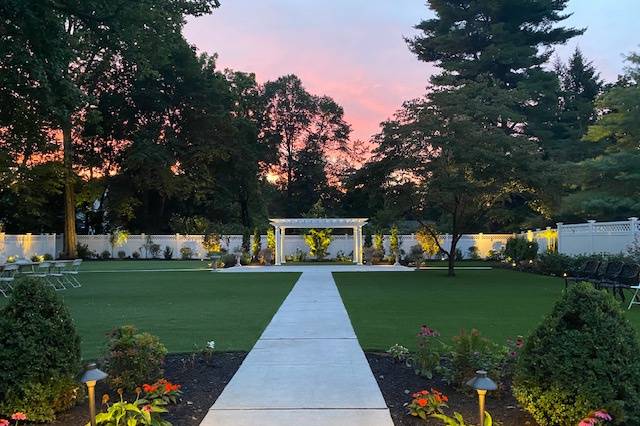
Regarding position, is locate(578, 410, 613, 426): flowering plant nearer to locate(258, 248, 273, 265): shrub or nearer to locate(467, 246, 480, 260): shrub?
locate(258, 248, 273, 265): shrub

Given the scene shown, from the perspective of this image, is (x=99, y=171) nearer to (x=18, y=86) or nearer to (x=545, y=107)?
(x=18, y=86)

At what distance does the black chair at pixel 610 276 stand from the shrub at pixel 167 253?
30504 millimetres

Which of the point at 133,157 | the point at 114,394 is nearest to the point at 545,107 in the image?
the point at 133,157

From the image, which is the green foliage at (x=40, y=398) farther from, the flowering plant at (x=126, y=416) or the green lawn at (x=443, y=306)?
the green lawn at (x=443, y=306)

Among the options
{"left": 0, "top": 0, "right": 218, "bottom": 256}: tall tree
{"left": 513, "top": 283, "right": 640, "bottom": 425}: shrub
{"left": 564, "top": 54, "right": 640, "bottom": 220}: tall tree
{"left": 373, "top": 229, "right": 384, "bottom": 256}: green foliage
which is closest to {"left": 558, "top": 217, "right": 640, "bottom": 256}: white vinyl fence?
{"left": 564, "top": 54, "right": 640, "bottom": 220}: tall tree

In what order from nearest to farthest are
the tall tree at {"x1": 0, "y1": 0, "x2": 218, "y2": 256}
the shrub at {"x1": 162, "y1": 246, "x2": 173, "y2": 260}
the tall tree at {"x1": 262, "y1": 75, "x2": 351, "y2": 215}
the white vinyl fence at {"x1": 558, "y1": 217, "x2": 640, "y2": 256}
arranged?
the tall tree at {"x1": 0, "y1": 0, "x2": 218, "y2": 256} → the white vinyl fence at {"x1": 558, "y1": 217, "x2": 640, "y2": 256} → the shrub at {"x1": 162, "y1": 246, "x2": 173, "y2": 260} → the tall tree at {"x1": 262, "y1": 75, "x2": 351, "y2": 215}

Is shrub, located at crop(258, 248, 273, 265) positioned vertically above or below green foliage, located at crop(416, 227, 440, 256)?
below

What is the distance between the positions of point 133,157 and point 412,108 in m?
21.6

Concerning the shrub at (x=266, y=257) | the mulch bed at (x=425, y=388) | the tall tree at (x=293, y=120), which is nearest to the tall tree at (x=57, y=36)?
the mulch bed at (x=425, y=388)

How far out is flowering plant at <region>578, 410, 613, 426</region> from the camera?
11.4 feet

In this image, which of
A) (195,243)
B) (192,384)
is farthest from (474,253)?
(192,384)

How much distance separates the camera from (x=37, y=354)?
421 centimetres

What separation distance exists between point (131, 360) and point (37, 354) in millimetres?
985

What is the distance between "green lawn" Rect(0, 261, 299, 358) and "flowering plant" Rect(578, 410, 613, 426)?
15.9ft
